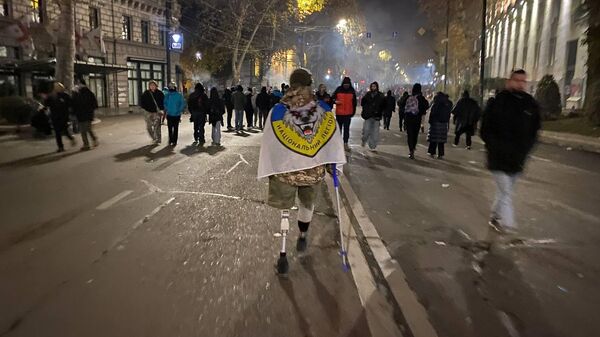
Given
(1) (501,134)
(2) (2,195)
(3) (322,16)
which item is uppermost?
(3) (322,16)

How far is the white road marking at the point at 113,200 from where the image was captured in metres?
7.82

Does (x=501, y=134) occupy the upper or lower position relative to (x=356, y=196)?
upper

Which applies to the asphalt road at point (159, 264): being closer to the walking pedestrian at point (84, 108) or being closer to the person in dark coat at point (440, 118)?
the walking pedestrian at point (84, 108)

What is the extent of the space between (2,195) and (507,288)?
25.0ft

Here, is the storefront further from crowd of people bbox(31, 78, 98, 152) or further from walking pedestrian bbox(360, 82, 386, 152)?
walking pedestrian bbox(360, 82, 386, 152)

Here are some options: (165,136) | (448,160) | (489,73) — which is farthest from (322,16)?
(448,160)

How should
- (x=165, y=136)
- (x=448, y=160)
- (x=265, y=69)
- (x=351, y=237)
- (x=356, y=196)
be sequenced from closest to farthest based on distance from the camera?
(x=351, y=237), (x=356, y=196), (x=448, y=160), (x=165, y=136), (x=265, y=69)

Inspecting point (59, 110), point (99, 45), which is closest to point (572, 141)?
point (59, 110)

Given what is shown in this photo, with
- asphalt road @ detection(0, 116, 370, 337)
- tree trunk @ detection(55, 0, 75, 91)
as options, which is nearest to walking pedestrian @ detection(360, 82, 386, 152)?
asphalt road @ detection(0, 116, 370, 337)

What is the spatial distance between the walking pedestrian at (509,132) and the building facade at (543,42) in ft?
59.0

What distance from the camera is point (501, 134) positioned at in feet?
21.5

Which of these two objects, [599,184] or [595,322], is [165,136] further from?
[595,322]

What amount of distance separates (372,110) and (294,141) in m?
9.36

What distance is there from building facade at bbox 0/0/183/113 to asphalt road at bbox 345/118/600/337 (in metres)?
21.1
